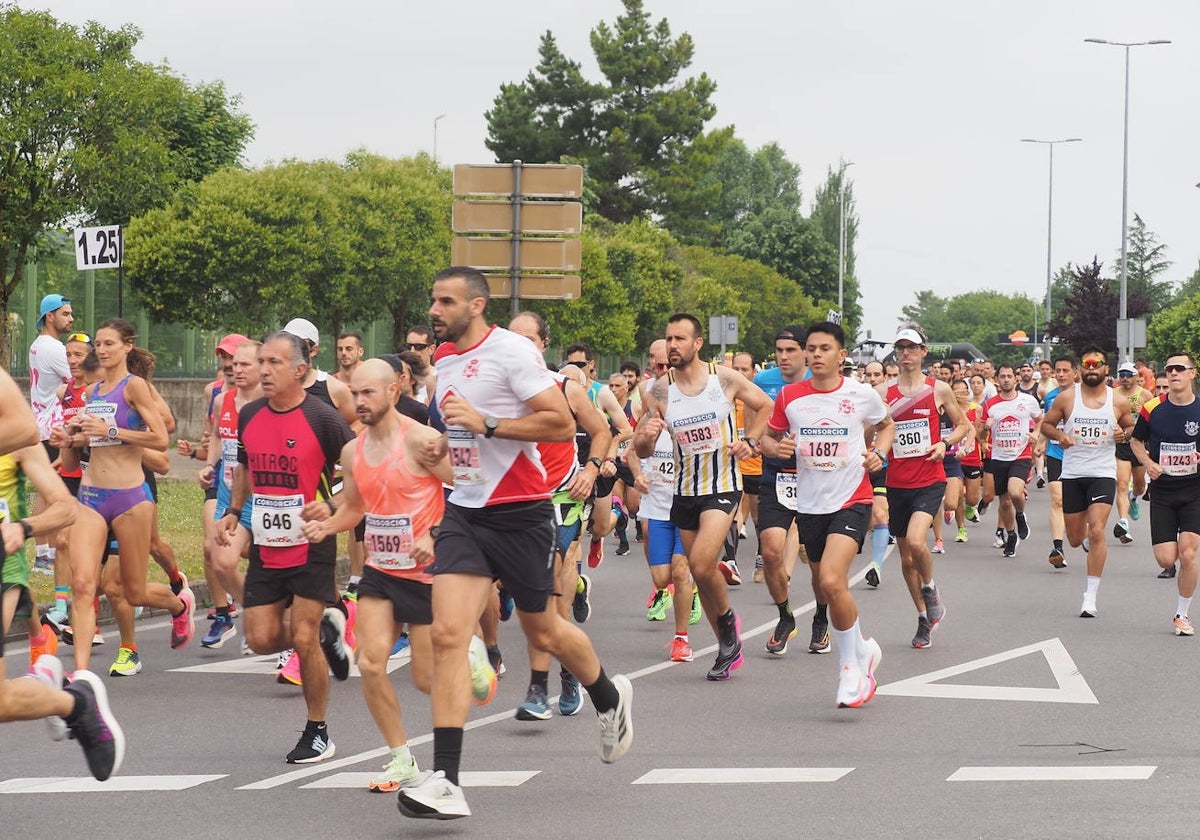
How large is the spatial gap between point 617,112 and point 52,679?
72027mm

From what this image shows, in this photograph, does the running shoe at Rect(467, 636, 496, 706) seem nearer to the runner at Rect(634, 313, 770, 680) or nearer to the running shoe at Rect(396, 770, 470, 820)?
the running shoe at Rect(396, 770, 470, 820)

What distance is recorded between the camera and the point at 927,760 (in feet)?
25.1

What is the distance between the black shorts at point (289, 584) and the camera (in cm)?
769

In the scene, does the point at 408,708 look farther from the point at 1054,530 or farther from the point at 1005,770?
the point at 1054,530

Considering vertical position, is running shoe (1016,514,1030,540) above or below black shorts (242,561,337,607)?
below

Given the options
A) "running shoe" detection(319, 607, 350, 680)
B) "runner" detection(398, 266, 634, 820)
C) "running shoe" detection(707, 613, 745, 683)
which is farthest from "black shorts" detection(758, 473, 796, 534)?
"runner" detection(398, 266, 634, 820)

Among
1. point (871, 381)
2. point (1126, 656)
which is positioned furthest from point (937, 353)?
point (1126, 656)

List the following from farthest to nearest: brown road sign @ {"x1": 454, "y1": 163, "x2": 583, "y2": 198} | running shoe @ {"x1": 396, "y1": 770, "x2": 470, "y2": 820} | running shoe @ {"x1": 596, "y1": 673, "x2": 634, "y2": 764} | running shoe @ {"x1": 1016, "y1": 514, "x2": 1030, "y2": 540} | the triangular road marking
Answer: running shoe @ {"x1": 1016, "y1": 514, "x2": 1030, "y2": 540} → brown road sign @ {"x1": 454, "y1": 163, "x2": 583, "y2": 198} → the triangular road marking → running shoe @ {"x1": 596, "y1": 673, "x2": 634, "y2": 764} → running shoe @ {"x1": 396, "y1": 770, "x2": 470, "y2": 820}

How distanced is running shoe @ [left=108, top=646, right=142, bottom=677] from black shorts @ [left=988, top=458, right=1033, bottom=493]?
1137cm

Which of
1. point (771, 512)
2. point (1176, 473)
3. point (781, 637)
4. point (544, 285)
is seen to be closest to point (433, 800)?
point (781, 637)

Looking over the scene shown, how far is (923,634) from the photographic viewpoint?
1138cm

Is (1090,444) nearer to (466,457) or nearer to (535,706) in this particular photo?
(535,706)

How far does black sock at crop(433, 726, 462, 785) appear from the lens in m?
6.29

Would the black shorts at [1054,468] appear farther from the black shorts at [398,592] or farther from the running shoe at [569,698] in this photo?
the black shorts at [398,592]
